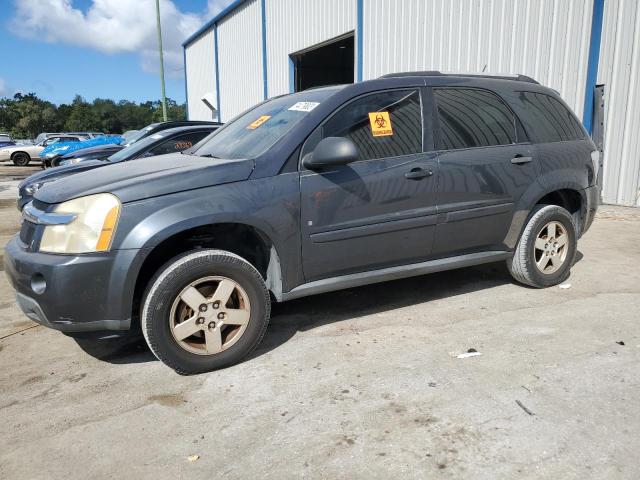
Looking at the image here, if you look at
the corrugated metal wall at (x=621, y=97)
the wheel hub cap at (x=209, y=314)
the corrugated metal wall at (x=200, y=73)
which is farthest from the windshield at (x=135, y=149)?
the corrugated metal wall at (x=200, y=73)

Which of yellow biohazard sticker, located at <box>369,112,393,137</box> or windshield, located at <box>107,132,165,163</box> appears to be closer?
yellow biohazard sticker, located at <box>369,112,393,137</box>

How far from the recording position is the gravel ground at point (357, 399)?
226 cm

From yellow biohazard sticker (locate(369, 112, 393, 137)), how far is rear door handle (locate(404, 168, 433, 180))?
304 millimetres

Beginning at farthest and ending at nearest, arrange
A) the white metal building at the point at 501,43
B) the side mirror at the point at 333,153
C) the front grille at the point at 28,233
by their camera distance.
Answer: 1. the white metal building at the point at 501,43
2. the side mirror at the point at 333,153
3. the front grille at the point at 28,233

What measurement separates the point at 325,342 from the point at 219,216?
113 cm

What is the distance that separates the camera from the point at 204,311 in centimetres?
304

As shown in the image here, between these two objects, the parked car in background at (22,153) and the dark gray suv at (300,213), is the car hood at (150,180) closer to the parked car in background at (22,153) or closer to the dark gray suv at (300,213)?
the dark gray suv at (300,213)

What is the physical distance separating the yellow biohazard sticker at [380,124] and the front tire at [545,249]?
5.04ft

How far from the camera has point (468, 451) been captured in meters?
2.28

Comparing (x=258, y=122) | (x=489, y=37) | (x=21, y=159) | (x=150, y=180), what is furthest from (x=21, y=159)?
(x=150, y=180)

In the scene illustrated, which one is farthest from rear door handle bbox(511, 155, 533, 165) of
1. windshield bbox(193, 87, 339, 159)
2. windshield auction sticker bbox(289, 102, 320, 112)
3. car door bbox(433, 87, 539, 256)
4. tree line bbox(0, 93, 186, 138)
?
tree line bbox(0, 93, 186, 138)

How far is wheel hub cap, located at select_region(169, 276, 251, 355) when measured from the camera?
2980 millimetres

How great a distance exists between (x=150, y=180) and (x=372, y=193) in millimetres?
1405

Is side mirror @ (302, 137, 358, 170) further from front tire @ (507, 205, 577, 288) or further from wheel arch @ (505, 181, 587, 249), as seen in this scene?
front tire @ (507, 205, 577, 288)
